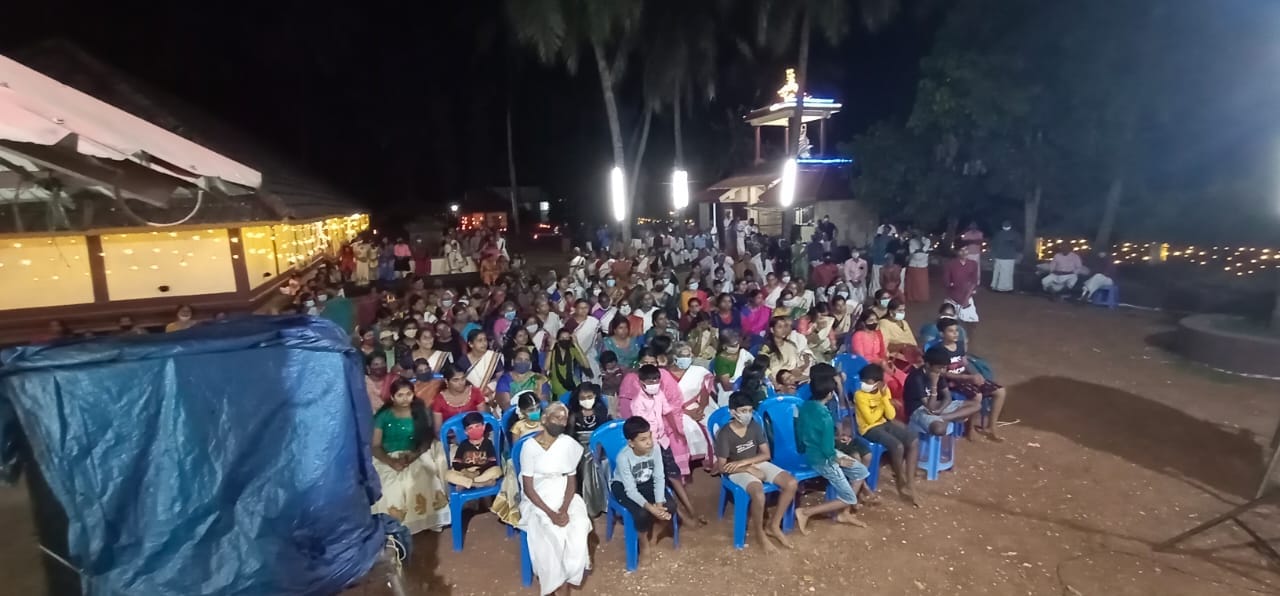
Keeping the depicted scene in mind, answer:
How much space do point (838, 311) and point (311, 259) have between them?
625 inches

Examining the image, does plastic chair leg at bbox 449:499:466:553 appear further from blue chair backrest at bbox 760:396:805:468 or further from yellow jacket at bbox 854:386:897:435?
yellow jacket at bbox 854:386:897:435

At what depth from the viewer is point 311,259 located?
1945 cm

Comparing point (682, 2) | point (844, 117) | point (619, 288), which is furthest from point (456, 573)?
point (844, 117)

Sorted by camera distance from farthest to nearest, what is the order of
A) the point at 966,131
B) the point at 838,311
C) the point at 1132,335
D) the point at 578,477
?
the point at 966,131 < the point at 1132,335 < the point at 838,311 < the point at 578,477

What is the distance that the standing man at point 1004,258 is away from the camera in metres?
15.4

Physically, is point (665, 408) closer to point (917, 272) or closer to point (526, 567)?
point (526, 567)

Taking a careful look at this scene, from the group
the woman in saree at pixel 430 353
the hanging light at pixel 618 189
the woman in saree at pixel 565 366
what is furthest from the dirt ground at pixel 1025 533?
the hanging light at pixel 618 189

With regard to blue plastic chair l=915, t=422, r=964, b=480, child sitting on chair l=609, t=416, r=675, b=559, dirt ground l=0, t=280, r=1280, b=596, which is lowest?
dirt ground l=0, t=280, r=1280, b=596

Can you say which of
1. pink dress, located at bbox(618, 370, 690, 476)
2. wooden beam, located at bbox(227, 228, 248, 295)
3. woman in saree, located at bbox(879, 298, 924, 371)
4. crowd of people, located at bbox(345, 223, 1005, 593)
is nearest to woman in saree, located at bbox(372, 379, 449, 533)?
crowd of people, located at bbox(345, 223, 1005, 593)

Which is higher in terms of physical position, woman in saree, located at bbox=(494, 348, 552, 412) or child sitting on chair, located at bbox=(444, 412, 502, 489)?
woman in saree, located at bbox=(494, 348, 552, 412)

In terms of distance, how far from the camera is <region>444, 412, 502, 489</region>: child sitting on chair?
5.12 m

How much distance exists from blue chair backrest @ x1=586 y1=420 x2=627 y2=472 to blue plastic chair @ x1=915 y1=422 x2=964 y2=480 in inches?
99.8

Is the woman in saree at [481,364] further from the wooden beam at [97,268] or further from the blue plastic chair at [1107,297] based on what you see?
the blue plastic chair at [1107,297]

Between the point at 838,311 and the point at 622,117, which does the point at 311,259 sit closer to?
the point at 622,117
